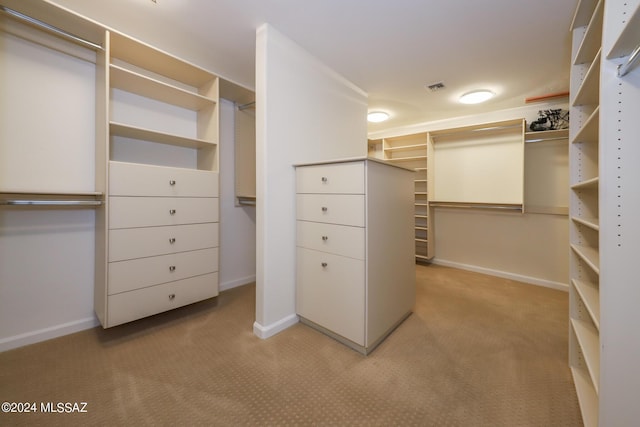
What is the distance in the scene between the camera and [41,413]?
1193 mm

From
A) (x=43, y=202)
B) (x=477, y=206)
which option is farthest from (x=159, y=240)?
(x=477, y=206)

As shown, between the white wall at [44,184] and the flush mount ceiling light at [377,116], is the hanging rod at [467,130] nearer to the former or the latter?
the flush mount ceiling light at [377,116]

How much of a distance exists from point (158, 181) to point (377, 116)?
115 inches

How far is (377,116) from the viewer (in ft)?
12.0

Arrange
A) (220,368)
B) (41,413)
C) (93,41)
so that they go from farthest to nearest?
(93,41), (220,368), (41,413)

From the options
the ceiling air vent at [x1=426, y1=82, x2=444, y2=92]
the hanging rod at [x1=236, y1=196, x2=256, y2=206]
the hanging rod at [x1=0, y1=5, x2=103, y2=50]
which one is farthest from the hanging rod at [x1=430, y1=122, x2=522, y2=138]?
the hanging rod at [x1=0, y1=5, x2=103, y2=50]

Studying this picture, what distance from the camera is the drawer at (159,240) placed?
1733 mm

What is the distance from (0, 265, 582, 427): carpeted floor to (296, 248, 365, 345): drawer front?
14 centimetres

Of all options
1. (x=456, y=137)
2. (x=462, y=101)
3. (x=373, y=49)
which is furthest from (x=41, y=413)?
(x=456, y=137)

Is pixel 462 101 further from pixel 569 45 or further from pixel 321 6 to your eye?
pixel 321 6

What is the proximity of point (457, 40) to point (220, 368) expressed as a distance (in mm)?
2851

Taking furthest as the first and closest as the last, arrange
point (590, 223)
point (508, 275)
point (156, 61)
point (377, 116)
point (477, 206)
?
1. point (377, 116)
2. point (477, 206)
3. point (508, 275)
4. point (156, 61)
5. point (590, 223)

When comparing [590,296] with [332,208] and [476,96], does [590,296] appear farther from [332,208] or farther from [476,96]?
[476,96]

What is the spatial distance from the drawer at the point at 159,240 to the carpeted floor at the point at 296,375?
0.61 meters
